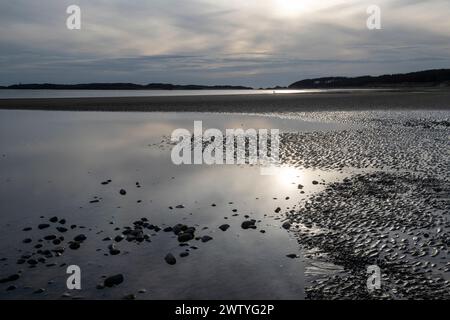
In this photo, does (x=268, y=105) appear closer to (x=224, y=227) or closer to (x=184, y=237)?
(x=224, y=227)

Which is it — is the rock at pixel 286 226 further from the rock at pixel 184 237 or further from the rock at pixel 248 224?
the rock at pixel 184 237

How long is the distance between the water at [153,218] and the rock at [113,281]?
5.9 inches

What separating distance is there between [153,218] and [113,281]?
4544 millimetres

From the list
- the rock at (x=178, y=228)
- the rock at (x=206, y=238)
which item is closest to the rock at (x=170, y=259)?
the rock at (x=206, y=238)

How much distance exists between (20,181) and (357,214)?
584 inches

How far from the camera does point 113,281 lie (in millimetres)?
8609

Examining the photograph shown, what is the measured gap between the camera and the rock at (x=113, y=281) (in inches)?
337

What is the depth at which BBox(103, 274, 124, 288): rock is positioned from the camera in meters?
8.57

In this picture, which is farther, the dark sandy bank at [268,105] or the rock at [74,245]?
the dark sandy bank at [268,105]

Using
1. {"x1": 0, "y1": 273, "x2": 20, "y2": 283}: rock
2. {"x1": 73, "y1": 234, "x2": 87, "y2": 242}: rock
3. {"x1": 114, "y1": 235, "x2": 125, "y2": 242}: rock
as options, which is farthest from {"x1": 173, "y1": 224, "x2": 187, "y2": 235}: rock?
{"x1": 0, "y1": 273, "x2": 20, "y2": 283}: rock

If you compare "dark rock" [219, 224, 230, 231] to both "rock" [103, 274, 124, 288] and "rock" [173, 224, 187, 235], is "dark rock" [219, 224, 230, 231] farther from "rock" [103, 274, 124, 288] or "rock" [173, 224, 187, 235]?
"rock" [103, 274, 124, 288]

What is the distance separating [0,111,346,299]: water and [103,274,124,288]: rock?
150mm

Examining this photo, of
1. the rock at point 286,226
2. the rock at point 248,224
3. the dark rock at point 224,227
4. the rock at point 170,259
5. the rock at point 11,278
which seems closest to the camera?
the rock at point 11,278
